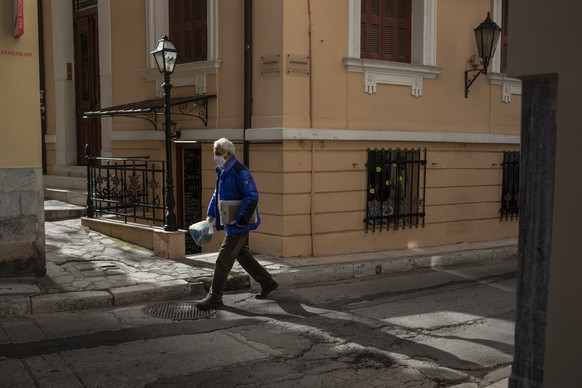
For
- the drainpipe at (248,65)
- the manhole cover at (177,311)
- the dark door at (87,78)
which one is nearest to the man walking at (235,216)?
the manhole cover at (177,311)

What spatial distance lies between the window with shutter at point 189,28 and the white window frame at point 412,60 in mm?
2607

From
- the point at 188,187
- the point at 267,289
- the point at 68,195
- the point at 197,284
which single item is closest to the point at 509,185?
the point at 188,187

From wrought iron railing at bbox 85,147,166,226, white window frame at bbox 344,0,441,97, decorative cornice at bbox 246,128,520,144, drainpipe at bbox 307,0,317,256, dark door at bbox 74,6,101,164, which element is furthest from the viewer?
dark door at bbox 74,6,101,164

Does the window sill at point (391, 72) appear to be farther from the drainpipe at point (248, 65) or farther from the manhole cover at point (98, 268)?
the manhole cover at point (98, 268)

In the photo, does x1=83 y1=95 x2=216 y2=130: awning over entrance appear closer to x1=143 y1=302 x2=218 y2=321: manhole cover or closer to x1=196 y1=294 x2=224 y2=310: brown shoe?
x1=143 y1=302 x2=218 y2=321: manhole cover

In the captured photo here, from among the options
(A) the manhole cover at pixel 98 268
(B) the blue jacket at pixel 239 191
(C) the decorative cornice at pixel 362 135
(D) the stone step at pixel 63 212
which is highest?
(C) the decorative cornice at pixel 362 135

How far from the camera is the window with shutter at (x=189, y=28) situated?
10.8 metres

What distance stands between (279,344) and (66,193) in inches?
329

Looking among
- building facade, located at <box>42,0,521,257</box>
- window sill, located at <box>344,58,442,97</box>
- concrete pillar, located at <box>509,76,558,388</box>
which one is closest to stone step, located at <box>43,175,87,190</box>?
building facade, located at <box>42,0,521,257</box>

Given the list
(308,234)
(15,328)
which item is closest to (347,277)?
(308,234)

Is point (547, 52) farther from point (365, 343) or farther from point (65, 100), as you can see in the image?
point (65, 100)

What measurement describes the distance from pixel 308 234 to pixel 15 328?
4650 mm

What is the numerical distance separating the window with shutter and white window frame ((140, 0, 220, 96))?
0.61 feet

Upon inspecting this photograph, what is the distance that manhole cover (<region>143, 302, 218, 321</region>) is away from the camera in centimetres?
664
